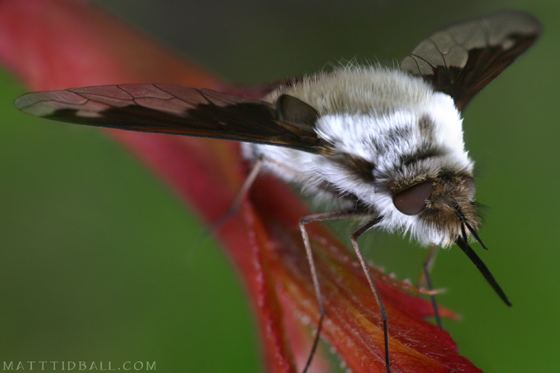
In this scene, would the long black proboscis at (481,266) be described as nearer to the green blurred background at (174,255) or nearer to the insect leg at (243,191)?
the insect leg at (243,191)

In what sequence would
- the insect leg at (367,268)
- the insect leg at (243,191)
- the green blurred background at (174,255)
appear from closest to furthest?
the insect leg at (367,268)
the insect leg at (243,191)
the green blurred background at (174,255)

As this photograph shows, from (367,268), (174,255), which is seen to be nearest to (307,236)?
(367,268)

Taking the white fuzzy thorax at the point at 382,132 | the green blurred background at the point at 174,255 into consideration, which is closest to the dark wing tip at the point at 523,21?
the white fuzzy thorax at the point at 382,132

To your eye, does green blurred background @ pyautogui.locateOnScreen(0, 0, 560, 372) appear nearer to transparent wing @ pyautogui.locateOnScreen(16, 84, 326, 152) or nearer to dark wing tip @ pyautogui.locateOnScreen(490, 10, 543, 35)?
dark wing tip @ pyautogui.locateOnScreen(490, 10, 543, 35)

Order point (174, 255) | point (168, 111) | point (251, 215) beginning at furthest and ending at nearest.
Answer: point (174, 255) < point (251, 215) < point (168, 111)

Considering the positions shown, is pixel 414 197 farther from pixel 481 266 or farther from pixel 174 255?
pixel 174 255

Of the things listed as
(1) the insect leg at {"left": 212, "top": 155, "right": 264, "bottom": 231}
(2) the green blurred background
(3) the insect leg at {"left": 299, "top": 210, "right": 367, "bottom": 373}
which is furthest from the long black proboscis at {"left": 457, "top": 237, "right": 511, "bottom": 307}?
(2) the green blurred background
